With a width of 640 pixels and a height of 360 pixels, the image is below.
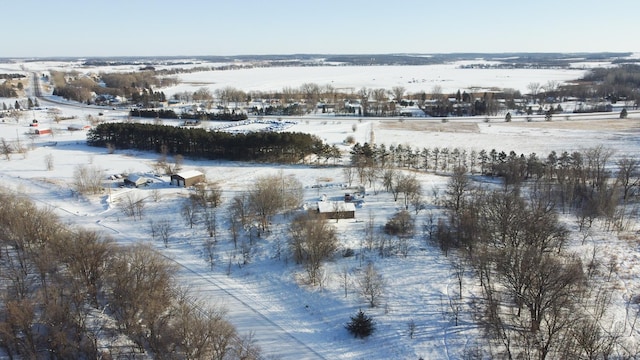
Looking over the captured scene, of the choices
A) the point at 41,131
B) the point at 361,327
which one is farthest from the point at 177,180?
the point at 41,131

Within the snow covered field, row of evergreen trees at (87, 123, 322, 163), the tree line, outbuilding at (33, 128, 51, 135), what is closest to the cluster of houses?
the snow covered field

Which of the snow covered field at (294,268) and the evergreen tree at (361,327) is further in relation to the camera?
the evergreen tree at (361,327)

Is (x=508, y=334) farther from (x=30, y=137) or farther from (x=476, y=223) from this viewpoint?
(x=30, y=137)

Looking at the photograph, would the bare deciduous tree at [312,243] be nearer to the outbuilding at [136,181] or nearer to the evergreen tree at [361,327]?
the evergreen tree at [361,327]

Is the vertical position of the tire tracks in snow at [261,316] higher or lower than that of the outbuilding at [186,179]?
lower

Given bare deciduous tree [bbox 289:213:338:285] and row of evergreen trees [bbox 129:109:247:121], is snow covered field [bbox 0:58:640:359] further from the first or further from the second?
row of evergreen trees [bbox 129:109:247:121]

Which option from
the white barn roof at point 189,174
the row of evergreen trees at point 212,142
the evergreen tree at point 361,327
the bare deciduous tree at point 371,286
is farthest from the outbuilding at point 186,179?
the evergreen tree at point 361,327
